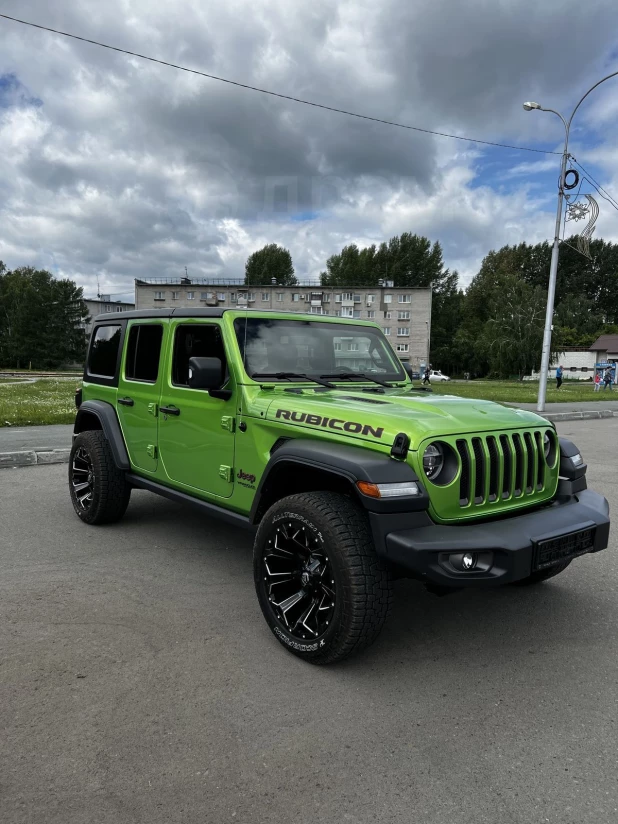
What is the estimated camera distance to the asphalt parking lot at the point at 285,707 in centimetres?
200

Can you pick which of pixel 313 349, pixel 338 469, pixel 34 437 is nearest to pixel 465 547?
pixel 338 469

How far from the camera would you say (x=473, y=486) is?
284 cm

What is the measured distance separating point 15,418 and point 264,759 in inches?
434

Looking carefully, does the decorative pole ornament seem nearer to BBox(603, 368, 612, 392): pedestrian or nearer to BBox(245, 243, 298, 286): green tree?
BBox(603, 368, 612, 392): pedestrian

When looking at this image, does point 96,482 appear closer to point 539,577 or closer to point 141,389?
point 141,389

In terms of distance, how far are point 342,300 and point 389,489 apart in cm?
7756

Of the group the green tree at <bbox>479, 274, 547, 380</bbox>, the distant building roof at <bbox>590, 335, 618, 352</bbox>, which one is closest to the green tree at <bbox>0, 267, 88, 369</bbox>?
the green tree at <bbox>479, 274, 547, 380</bbox>

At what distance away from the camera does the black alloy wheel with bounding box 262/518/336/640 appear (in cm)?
281

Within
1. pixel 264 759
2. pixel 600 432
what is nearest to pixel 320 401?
pixel 264 759

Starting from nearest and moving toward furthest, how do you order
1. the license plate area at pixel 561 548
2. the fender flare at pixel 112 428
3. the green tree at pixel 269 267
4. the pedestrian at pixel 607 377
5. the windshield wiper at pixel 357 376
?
the license plate area at pixel 561 548 → the windshield wiper at pixel 357 376 → the fender flare at pixel 112 428 → the pedestrian at pixel 607 377 → the green tree at pixel 269 267

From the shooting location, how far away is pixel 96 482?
4.80 m

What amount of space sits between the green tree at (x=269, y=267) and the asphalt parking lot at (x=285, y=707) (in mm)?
77361

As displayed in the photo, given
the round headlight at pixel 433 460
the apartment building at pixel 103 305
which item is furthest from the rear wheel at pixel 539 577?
the apartment building at pixel 103 305

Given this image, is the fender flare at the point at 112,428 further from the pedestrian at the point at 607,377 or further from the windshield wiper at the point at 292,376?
the pedestrian at the point at 607,377
